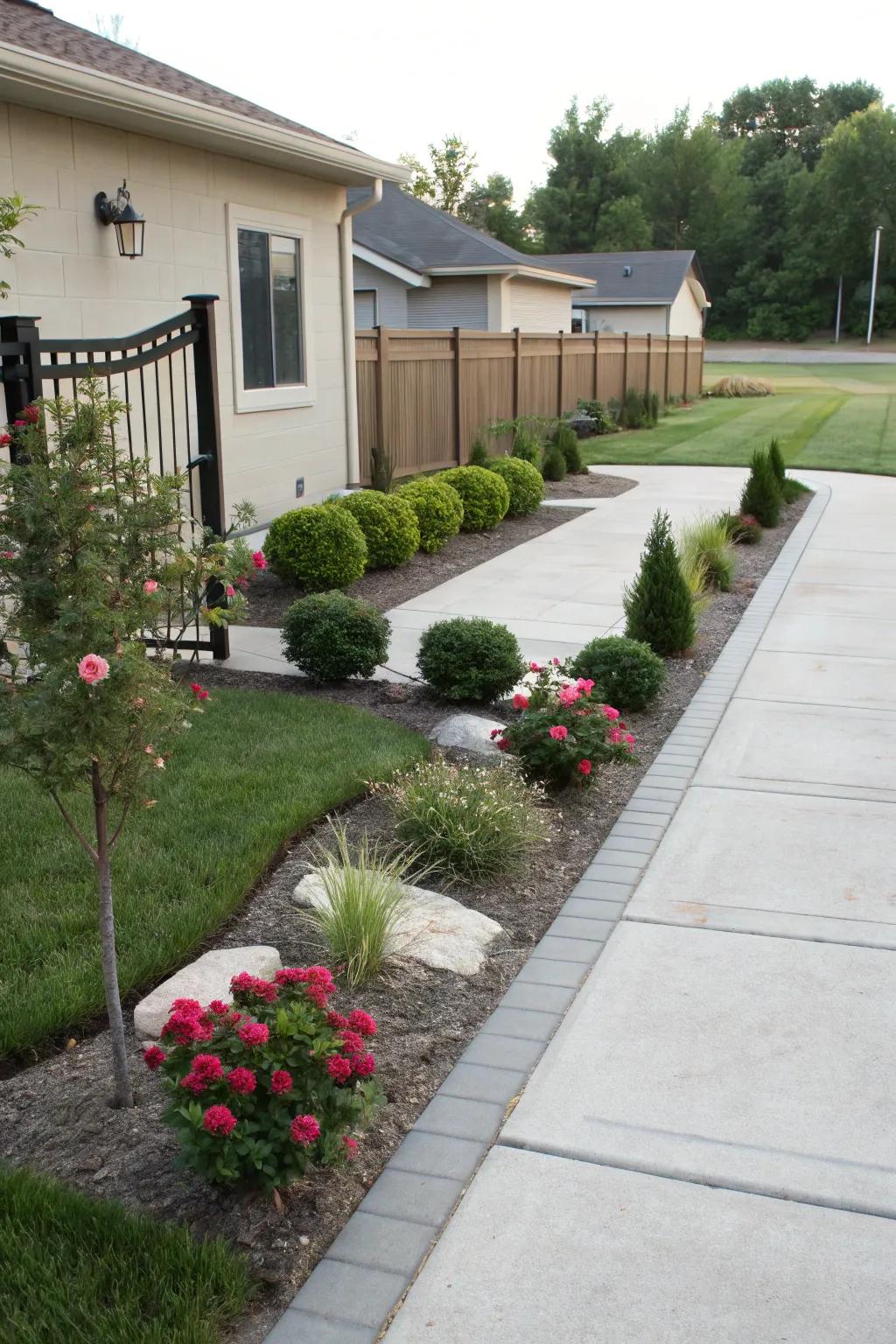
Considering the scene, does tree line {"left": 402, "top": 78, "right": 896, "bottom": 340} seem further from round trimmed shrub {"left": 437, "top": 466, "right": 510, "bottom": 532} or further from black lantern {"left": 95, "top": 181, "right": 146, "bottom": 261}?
black lantern {"left": 95, "top": 181, "right": 146, "bottom": 261}

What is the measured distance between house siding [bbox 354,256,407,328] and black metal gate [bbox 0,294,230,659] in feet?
50.8

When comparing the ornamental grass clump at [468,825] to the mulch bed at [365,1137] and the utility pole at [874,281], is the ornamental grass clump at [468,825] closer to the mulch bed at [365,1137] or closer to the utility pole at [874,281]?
the mulch bed at [365,1137]

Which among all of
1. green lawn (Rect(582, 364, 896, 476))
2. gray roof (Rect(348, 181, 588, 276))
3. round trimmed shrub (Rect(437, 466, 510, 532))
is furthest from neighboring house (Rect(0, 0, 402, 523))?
gray roof (Rect(348, 181, 588, 276))

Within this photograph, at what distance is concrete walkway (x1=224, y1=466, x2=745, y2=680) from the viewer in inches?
330

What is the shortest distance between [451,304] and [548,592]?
56.1ft

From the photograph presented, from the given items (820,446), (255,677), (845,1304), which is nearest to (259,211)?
(255,677)

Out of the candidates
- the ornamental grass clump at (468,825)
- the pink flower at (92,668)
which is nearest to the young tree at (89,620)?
the pink flower at (92,668)

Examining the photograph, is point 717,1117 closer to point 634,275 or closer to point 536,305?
point 536,305

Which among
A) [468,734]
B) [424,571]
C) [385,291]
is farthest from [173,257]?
[385,291]

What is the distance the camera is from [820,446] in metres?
23.4

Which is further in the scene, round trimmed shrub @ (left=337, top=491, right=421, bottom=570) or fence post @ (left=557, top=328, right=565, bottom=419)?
fence post @ (left=557, top=328, right=565, bottom=419)

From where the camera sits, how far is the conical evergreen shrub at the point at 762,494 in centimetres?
1341

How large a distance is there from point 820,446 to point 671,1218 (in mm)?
22336

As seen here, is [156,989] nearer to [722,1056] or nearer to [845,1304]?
[722,1056]
